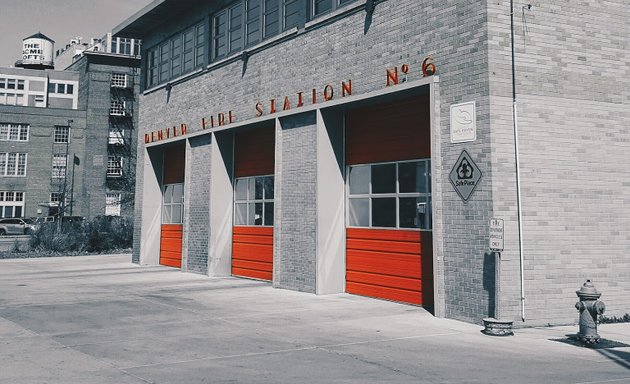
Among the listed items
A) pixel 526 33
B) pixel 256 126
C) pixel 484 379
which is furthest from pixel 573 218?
pixel 256 126

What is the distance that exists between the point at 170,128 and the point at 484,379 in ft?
58.4

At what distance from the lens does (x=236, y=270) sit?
1880 cm

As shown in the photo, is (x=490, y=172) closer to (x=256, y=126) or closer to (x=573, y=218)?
(x=573, y=218)

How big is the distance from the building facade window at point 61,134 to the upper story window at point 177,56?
47313 mm

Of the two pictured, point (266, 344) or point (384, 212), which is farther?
point (384, 212)

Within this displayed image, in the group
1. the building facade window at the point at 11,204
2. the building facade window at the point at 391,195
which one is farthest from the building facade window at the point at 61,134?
the building facade window at the point at 391,195

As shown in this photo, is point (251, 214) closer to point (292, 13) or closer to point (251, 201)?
point (251, 201)

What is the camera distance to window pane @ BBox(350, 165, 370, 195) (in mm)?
13945

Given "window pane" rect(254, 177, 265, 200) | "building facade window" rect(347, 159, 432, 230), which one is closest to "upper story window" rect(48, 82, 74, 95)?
"window pane" rect(254, 177, 265, 200)

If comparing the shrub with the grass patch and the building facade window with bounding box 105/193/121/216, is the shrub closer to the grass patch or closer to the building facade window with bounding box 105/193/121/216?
the grass patch

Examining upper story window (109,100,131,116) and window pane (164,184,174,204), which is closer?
window pane (164,184,174,204)

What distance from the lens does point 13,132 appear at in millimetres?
65375

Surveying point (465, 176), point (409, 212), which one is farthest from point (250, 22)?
point (465, 176)

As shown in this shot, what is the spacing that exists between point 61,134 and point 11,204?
31.3 feet
